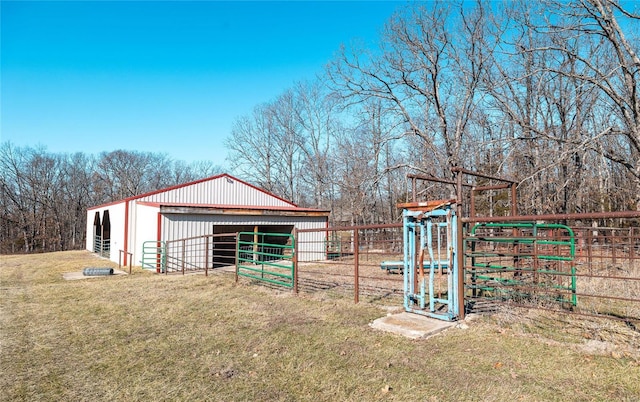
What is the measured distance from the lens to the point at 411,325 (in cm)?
498

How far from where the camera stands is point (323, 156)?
29188 millimetres

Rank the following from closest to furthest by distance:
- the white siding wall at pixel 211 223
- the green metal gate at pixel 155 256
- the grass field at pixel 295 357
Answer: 1. the grass field at pixel 295 357
2. the green metal gate at pixel 155 256
3. the white siding wall at pixel 211 223

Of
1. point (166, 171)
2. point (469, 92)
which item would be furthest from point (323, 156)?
point (166, 171)

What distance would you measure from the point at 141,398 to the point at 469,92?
16389 millimetres


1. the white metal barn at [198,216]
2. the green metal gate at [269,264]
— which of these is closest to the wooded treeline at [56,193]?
the white metal barn at [198,216]

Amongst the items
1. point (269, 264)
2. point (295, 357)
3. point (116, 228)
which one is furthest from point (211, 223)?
point (295, 357)

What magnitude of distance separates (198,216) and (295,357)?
1067cm

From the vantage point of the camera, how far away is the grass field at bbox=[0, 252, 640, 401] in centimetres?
326

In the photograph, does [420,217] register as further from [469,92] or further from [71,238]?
[71,238]

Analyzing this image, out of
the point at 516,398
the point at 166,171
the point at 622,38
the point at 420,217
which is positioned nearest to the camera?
the point at 516,398

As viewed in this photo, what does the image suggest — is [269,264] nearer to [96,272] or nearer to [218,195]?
[96,272]

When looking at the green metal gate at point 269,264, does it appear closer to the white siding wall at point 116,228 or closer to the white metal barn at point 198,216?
the white metal barn at point 198,216

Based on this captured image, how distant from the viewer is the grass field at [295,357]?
3.26 m

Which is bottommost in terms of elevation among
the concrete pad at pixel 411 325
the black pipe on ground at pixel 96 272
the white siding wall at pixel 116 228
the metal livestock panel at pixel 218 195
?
the black pipe on ground at pixel 96 272
